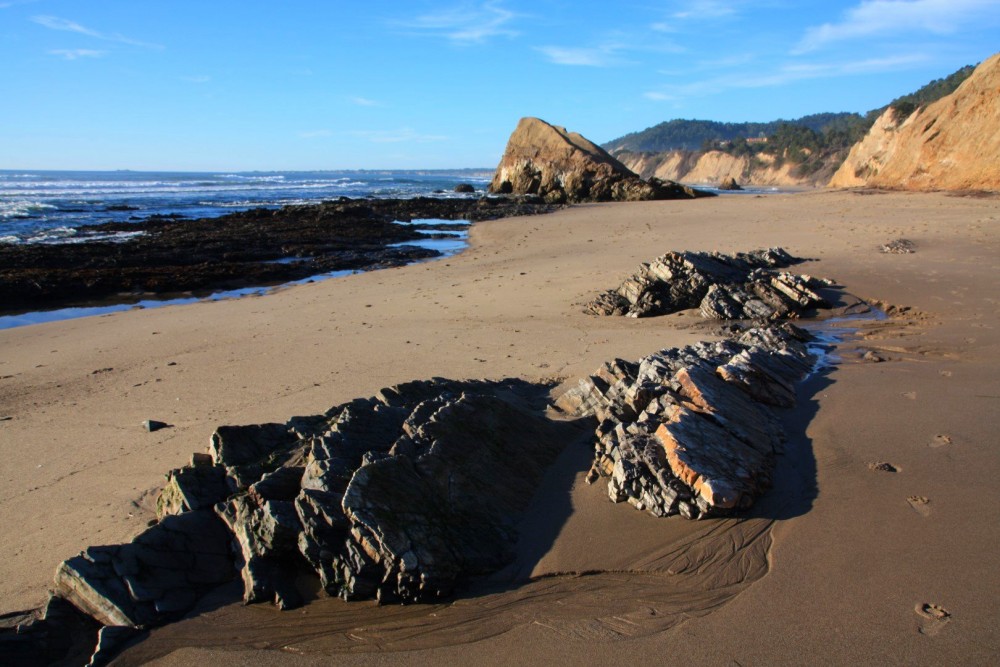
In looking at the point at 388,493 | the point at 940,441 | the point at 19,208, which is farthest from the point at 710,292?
the point at 19,208

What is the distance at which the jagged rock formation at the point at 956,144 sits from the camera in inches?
842

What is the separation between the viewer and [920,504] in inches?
133

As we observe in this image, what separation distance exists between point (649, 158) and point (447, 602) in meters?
108

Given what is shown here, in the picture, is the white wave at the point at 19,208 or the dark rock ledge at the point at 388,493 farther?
the white wave at the point at 19,208

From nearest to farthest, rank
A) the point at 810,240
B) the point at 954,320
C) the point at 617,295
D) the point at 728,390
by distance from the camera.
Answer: the point at 728,390, the point at 954,320, the point at 617,295, the point at 810,240

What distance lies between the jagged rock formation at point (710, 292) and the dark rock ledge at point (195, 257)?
807cm

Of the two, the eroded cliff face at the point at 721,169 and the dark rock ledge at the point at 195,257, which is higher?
the eroded cliff face at the point at 721,169

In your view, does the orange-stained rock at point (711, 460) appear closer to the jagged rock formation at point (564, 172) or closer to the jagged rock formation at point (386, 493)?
the jagged rock formation at point (386, 493)

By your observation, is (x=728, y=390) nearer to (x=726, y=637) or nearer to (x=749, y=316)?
(x=726, y=637)

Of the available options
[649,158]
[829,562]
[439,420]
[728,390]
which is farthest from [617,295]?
[649,158]

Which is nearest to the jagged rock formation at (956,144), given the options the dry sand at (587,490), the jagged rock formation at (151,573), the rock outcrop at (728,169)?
the dry sand at (587,490)

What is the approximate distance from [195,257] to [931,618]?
1725 cm

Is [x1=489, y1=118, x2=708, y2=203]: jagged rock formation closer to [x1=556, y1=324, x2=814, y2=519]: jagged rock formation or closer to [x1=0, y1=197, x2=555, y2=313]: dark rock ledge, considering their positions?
[x1=0, y1=197, x2=555, y2=313]: dark rock ledge

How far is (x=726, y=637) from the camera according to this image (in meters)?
2.62
